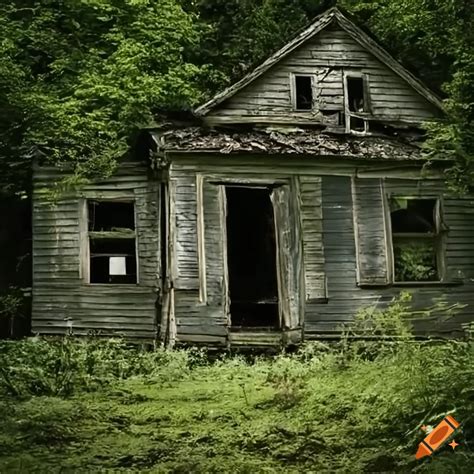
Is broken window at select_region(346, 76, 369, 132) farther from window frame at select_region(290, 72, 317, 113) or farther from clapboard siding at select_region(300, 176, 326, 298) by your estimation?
clapboard siding at select_region(300, 176, 326, 298)

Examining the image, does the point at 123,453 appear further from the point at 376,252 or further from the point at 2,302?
the point at 2,302

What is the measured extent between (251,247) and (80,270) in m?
5.42

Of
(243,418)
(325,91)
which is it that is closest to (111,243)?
(325,91)

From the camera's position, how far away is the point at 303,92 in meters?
16.9

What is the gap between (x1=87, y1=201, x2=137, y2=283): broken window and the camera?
1507 cm

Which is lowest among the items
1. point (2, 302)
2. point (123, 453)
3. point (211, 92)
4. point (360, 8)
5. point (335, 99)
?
point (123, 453)

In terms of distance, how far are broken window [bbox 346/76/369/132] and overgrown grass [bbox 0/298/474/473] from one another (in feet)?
24.5

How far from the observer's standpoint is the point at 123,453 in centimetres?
660

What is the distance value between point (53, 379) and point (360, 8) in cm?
1718

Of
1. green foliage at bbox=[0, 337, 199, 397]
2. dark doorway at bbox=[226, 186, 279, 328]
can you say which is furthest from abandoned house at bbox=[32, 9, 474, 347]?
dark doorway at bbox=[226, 186, 279, 328]

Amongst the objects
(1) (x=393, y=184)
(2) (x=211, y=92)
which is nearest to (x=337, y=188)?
A: (1) (x=393, y=184)

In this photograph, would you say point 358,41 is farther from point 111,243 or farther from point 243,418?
point 243,418

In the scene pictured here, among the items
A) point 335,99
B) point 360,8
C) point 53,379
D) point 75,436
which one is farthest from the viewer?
point 360,8

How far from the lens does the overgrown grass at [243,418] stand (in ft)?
20.6
